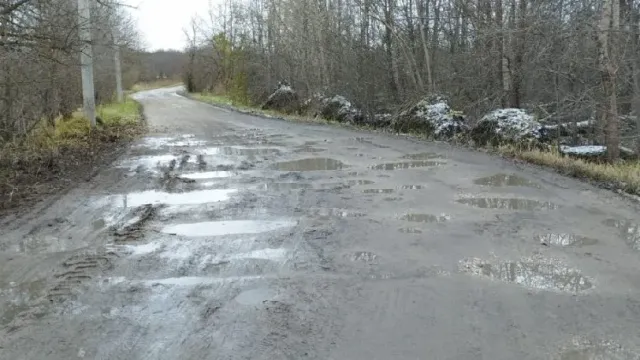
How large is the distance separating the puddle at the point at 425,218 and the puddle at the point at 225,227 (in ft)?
4.77

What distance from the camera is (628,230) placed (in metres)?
6.47

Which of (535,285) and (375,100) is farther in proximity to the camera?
(375,100)

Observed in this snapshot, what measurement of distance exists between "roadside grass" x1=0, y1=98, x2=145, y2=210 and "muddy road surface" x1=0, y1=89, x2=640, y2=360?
78 cm

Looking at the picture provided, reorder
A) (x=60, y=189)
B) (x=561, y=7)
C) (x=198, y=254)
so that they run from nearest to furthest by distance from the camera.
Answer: (x=198, y=254)
(x=60, y=189)
(x=561, y=7)

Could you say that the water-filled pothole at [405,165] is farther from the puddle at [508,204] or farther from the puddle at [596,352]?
the puddle at [596,352]

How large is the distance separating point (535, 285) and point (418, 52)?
19.1 metres

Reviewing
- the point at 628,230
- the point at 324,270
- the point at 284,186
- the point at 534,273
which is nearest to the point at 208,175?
the point at 284,186

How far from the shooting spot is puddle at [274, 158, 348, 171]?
10.7m

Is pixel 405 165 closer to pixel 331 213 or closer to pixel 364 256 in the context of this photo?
pixel 331 213

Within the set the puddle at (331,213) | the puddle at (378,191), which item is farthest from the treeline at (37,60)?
the puddle at (378,191)

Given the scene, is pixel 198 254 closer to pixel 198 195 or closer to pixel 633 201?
pixel 198 195

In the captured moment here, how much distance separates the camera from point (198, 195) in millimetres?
8328

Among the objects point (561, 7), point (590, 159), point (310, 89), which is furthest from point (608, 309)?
point (310, 89)

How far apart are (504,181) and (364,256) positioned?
15.3 ft
